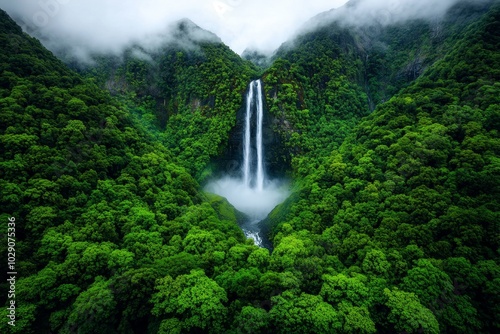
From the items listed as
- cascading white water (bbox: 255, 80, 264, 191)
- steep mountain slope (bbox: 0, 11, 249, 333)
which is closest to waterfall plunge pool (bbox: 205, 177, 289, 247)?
cascading white water (bbox: 255, 80, 264, 191)

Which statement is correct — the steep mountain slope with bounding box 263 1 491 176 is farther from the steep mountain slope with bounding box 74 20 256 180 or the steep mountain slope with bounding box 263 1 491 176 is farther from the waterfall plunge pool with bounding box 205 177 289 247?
the steep mountain slope with bounding box 74 20 256 180

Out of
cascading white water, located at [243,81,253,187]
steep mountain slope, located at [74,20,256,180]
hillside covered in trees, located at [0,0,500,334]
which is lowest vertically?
hillside covered in trees, located at [0,0,500,334]

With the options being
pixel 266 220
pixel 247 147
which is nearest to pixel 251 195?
pixel 266 220

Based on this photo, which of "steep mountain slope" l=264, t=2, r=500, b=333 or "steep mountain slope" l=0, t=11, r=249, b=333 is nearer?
"steep mountain slope" l=0, t=11, r=249, b=333

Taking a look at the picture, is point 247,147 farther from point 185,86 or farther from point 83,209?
point 83,209

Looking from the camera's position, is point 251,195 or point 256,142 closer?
point 251,195

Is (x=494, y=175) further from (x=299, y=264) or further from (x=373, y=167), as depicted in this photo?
(x=299, y=264)
